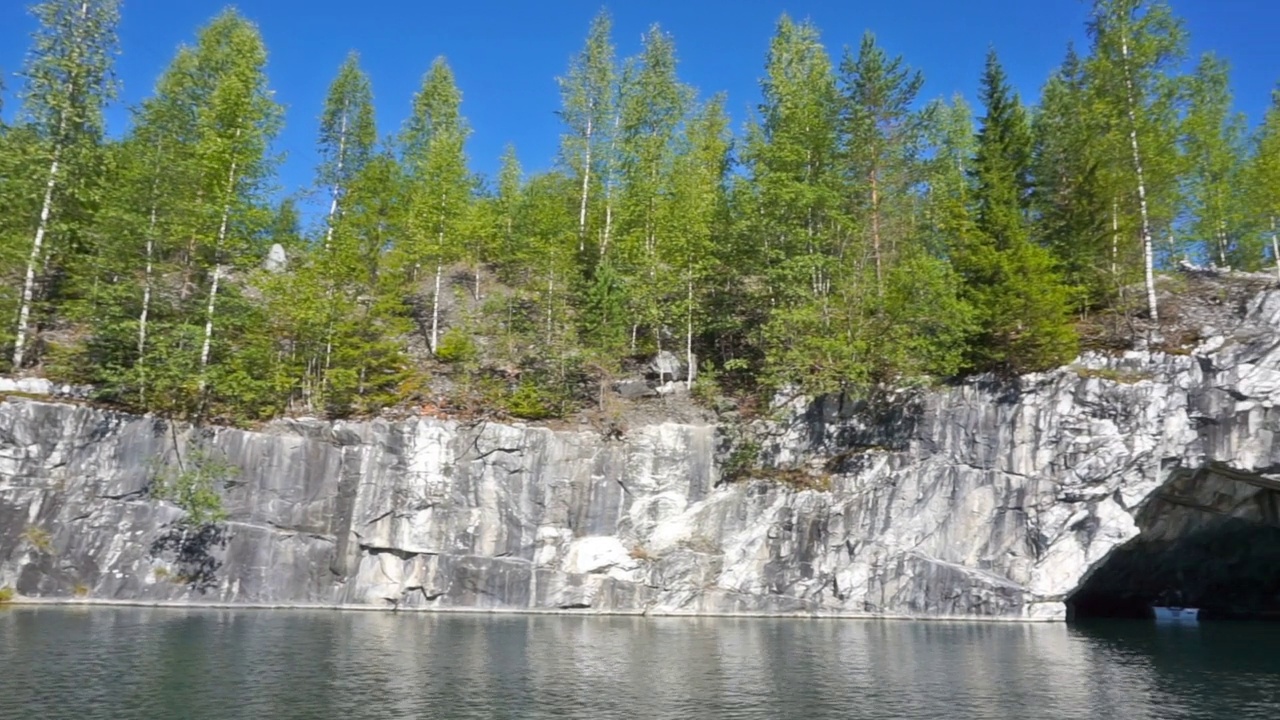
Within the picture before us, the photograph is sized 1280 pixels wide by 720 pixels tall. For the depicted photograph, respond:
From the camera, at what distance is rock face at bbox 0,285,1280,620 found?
3306cm

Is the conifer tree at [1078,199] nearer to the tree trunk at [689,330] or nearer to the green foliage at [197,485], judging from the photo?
the tree trunk at [689,330]

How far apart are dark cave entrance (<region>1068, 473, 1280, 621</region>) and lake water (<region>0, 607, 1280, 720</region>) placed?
6.83 meters

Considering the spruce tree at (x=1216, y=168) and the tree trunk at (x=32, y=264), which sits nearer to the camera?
the tree trunk at (x=32, y=264)

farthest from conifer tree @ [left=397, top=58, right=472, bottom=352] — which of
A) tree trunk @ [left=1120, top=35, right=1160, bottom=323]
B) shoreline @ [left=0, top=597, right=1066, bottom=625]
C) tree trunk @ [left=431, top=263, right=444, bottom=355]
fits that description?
tree trunk @ [left=1120, top=35, right=1160, bottom=323]

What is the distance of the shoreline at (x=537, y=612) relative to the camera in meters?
32.5

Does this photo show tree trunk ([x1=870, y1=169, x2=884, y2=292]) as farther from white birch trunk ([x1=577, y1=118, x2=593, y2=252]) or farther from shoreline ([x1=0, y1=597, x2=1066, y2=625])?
shoreline ([x1=0, y1=597, x2=1066, y2=625])

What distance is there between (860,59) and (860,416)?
18.7m

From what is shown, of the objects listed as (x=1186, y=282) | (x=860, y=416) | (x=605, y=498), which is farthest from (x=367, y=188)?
(x=1186, y=282)

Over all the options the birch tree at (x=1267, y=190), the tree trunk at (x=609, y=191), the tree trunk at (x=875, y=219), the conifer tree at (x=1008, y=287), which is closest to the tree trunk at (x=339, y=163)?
the tree trunk at (x=609, y=191)

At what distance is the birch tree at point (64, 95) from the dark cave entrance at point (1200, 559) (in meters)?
50.2

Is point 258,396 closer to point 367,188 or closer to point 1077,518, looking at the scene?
point 367,188

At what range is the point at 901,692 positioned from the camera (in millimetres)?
18891

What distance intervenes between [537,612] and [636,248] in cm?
1955

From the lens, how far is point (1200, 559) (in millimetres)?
44375
